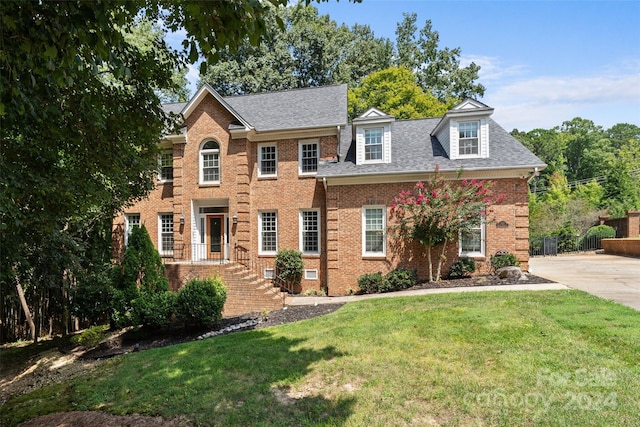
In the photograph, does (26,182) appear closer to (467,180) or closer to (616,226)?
(467,180)

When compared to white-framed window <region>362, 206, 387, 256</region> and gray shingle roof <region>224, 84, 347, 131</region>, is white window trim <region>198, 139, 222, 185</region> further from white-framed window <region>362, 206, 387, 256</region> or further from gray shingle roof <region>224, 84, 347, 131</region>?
white-framed window <region>362, 206, 387, 256</region>

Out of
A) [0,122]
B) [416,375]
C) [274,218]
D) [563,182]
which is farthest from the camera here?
[563,182]

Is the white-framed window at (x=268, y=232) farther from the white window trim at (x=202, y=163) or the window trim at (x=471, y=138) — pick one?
the window trim at (x=471, y=138)

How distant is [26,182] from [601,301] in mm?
10794

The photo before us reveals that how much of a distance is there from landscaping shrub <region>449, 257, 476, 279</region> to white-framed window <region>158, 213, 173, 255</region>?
1264cm

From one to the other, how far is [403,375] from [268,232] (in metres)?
11.4

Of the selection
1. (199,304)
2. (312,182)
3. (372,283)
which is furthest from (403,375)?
(312,182)

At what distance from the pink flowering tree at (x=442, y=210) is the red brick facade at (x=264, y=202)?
0.71 meters

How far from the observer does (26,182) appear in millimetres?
4207

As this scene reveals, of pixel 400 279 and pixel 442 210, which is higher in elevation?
pixel 442 210

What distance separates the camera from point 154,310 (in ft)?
34.8

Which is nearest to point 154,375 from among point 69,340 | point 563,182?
point 69,340

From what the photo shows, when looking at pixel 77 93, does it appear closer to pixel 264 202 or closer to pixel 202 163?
pixel 264 202

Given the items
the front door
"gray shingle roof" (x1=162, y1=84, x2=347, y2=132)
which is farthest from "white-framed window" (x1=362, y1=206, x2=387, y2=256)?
the front door
